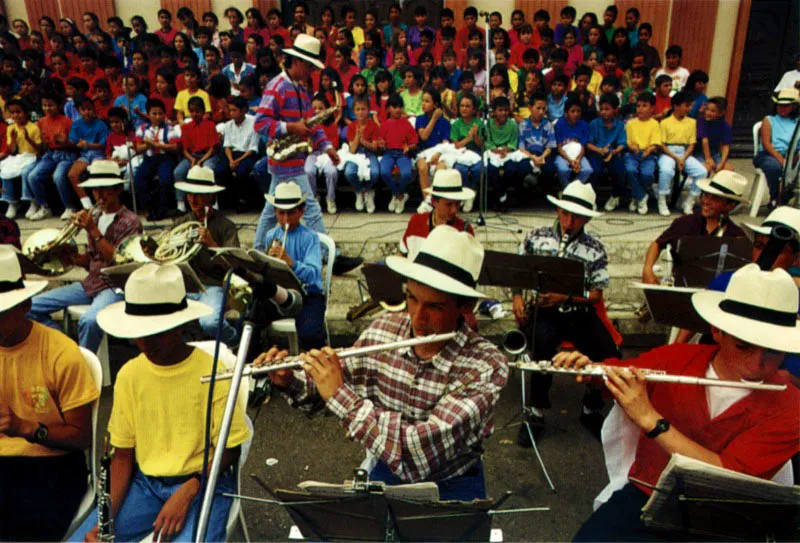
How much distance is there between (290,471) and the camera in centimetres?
421

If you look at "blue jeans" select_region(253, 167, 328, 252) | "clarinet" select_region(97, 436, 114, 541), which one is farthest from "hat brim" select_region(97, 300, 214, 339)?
"blue jeans" select_region(253, 167, 328, 252)

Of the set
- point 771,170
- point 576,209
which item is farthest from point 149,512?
point 771,170

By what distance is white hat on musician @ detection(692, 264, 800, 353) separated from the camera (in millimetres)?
2449

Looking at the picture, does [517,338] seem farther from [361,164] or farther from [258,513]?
[361,164]

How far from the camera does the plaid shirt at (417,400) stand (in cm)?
251

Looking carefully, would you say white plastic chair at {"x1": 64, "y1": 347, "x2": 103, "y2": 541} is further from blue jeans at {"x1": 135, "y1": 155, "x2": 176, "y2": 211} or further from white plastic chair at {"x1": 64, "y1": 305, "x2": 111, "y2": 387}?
blue jeans at {"x1": 135, "y1": 155, "x2": 176, "y2": 211}

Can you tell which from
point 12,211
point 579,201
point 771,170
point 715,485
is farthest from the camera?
point 12,211

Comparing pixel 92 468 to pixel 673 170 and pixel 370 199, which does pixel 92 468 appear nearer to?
pixel 370 199

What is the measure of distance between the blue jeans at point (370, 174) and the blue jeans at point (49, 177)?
3.77 metres

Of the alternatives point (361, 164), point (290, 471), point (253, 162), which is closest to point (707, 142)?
point (361, 164)

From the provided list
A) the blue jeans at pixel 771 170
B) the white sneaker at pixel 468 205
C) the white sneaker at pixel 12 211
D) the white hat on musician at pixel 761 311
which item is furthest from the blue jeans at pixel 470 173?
the white sneaker at pixel 12 211

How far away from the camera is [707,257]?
14.6ft

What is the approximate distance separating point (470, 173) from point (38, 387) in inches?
239

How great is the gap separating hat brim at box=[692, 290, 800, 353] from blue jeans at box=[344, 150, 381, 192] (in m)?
5.91
